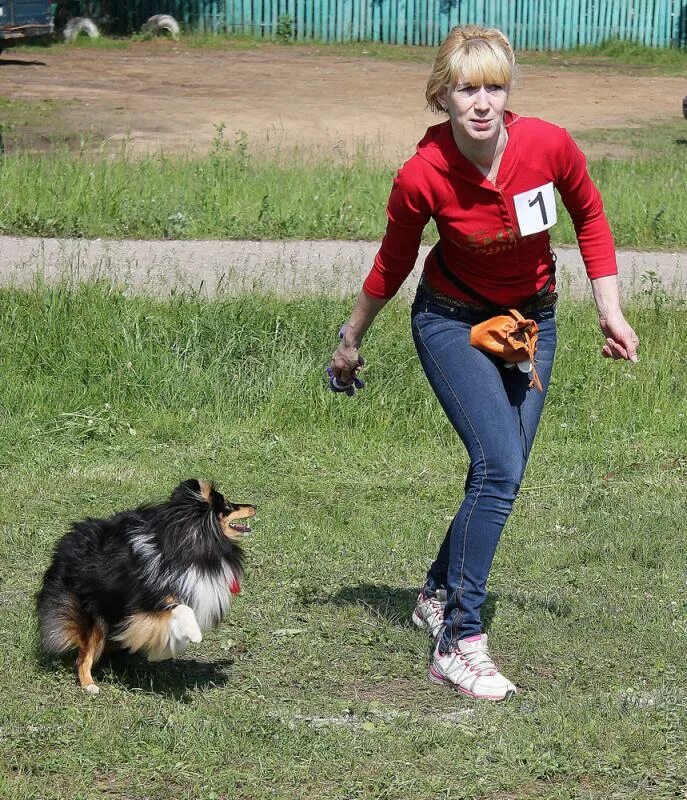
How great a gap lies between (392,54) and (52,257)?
65.6 feet

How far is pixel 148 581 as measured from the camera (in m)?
3.88

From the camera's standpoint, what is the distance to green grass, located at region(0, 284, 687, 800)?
3611mm

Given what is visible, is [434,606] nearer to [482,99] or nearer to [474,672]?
[474,672]

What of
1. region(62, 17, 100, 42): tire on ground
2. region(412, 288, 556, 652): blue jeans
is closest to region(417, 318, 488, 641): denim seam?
region(412, 288, 556, 652): blue jeans

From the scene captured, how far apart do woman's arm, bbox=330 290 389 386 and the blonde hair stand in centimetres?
69

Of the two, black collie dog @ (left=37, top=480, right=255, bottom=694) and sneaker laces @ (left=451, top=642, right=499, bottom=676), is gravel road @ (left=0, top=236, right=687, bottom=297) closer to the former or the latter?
black collie dog @ (left=37, top=480, right=255, bottom=694)

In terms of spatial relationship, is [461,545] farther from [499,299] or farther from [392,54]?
[392,54]

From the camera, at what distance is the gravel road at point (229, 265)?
892 cm

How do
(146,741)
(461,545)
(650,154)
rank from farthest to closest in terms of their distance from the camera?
1. (650,154)
2. (461,545)
3. (146,741)

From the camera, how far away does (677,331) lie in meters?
8.32

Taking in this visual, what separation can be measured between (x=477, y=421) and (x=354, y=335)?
0.53 meters

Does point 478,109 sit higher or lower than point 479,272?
higher

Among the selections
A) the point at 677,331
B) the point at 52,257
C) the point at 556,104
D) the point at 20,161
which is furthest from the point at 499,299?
the point at 556,104

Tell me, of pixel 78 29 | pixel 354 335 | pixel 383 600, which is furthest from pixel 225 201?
pixel 78 29
